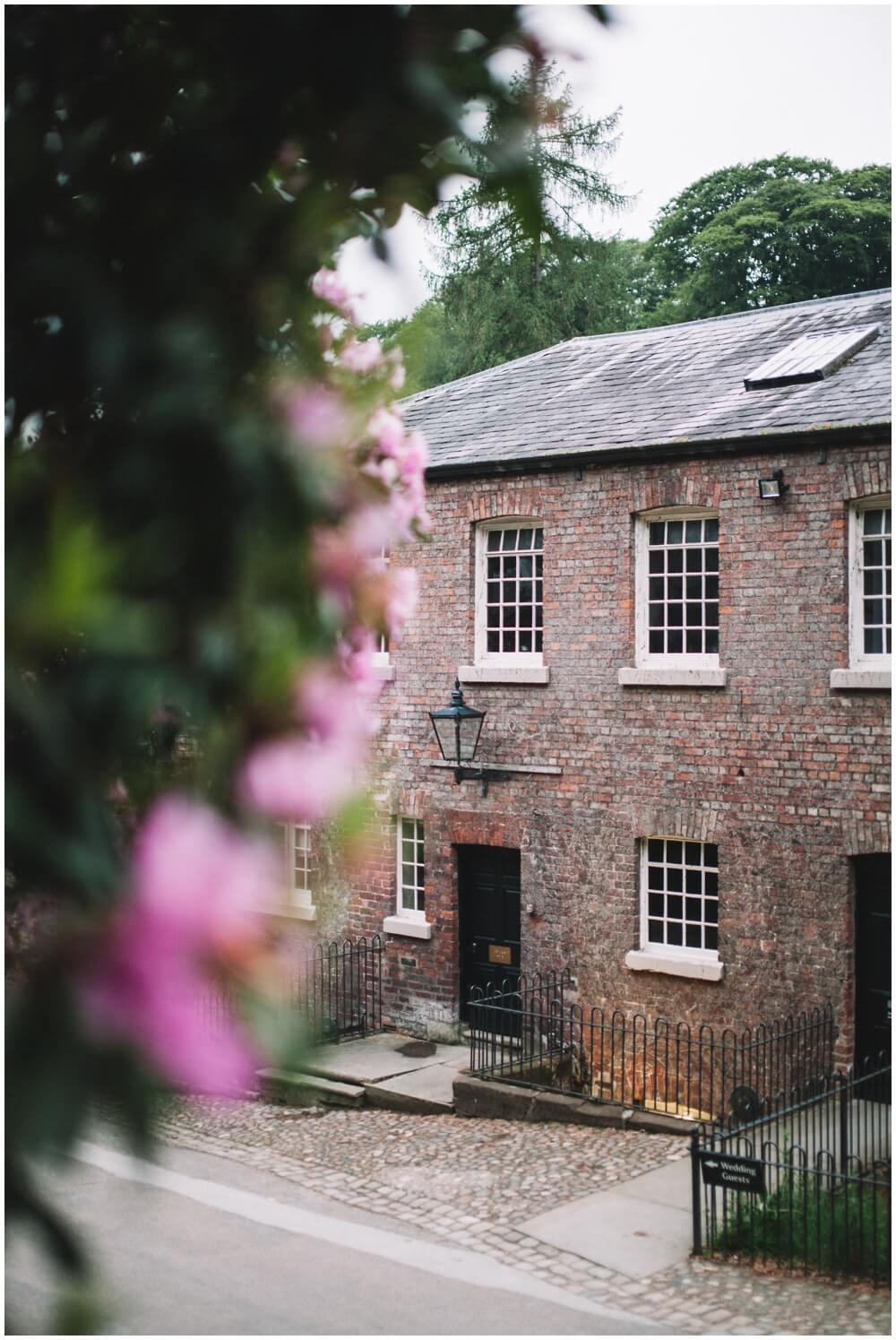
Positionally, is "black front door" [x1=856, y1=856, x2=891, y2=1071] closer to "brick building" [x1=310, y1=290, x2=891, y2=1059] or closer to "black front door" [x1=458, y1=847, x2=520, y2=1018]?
"brick building" [x1=310, y1=290, x2=891, y2=1059]

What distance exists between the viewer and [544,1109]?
1190 centimetres

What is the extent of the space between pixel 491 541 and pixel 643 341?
11.5ft

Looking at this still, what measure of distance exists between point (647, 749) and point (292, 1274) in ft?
20.0

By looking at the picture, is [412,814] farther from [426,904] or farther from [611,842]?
[611,842]

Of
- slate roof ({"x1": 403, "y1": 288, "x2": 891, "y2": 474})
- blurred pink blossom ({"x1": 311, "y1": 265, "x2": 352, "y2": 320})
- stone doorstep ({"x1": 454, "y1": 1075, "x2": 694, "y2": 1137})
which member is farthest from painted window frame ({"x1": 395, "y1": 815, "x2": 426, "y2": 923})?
blurred pink blossom ({"x1": 311, "y1": 265, "x2": 352, "y2": 320})

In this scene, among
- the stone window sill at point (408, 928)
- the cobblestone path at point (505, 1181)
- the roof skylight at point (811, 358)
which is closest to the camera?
the cobblestone path at point (505, 1181)

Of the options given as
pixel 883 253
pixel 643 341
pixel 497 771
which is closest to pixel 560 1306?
pixel 497 771

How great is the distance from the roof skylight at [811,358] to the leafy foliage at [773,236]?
6878 mm

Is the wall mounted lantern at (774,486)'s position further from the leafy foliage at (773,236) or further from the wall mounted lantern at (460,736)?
the leafy foliage at (773,236)

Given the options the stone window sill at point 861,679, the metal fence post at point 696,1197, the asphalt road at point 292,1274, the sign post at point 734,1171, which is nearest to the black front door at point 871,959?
the stone window sill at point 861,679

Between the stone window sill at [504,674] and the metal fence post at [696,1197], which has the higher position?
the stone window sill at [504,674]

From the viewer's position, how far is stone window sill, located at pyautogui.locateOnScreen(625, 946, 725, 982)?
1219 cm

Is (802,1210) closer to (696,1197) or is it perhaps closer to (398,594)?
(696,1197)

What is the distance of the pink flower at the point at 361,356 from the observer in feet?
7.73
